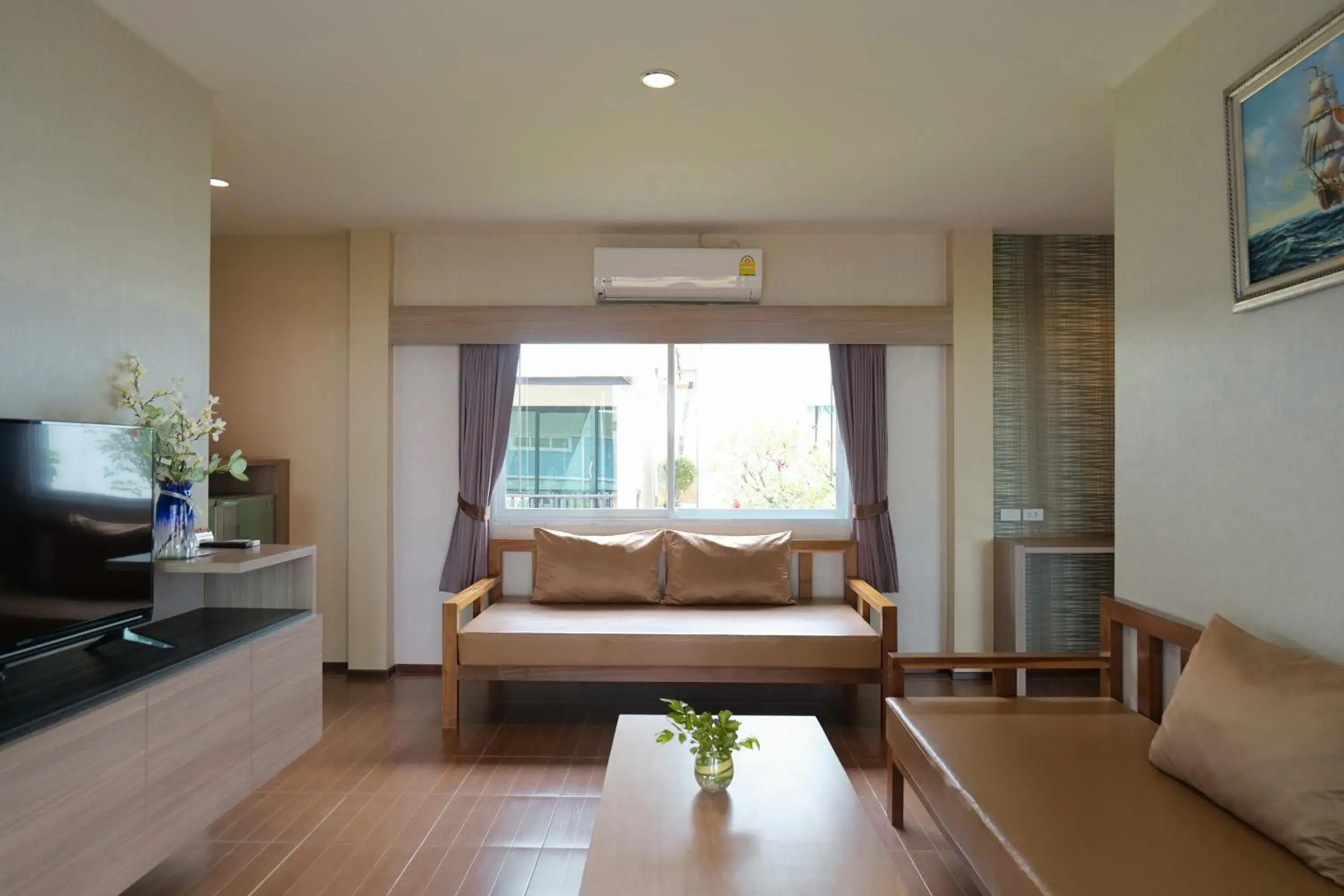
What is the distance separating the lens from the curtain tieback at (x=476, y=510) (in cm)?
500

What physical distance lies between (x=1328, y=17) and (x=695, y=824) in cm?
248

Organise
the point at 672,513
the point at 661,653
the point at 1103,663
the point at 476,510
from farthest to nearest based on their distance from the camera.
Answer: the point at 672,513, the point at 476,510, the point at 661,653, the point at 1103,663

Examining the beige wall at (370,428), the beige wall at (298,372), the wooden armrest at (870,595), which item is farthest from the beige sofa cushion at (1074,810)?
the beige wall at (298,372)

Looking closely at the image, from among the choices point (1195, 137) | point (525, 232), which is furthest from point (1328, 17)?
point (525, 232)

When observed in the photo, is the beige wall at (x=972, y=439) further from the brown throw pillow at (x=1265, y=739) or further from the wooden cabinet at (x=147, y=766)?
the wooden cabinet at (x=147, y=766)

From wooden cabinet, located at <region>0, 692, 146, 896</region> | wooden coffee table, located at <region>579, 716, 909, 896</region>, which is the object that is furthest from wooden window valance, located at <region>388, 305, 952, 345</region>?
wooden cabinet, located at <region>0, 692, 146, 896</region>

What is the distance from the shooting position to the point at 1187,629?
2.52 metres

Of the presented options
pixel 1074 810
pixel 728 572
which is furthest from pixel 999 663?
pixel 728 572

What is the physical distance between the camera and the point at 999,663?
3064 mm

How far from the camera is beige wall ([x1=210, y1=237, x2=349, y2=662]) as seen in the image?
200 inches

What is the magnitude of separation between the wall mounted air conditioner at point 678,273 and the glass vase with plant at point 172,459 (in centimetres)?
248

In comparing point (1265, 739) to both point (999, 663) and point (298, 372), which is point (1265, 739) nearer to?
point (999, 663)

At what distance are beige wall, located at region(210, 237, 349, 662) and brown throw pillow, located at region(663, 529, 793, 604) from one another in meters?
2.04

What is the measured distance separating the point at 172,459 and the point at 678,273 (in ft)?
9.33
